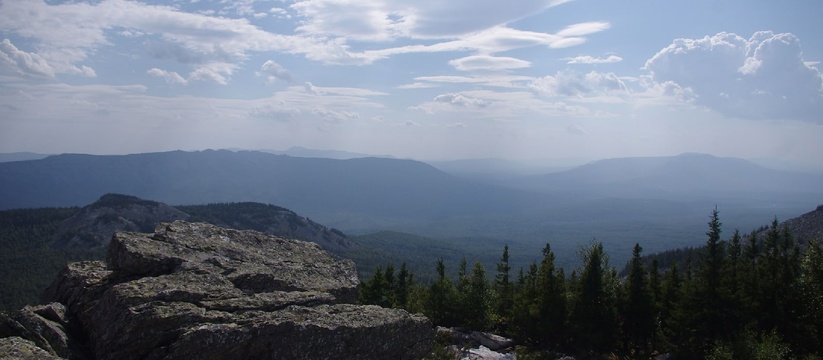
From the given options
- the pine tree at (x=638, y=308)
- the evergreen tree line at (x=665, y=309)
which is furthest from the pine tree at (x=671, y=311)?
the pine tree at (x=638, y=308)

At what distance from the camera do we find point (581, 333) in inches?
1273

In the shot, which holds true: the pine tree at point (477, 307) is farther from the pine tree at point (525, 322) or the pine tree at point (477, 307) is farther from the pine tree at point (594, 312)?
the pine tree at point (594, 312)

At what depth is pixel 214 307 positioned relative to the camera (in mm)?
15539

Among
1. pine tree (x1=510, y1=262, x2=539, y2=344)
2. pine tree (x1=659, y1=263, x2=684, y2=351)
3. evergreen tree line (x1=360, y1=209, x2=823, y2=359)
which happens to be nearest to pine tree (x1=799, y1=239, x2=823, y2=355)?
evergreen tree line (x1=360, y1=209, x2=823, y2=359)

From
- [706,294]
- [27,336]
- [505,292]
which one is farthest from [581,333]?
[27,336]

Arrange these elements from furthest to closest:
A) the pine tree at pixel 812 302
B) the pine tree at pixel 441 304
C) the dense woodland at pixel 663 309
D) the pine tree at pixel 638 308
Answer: the pine tree at pixel 441 304 < the pine tree at pixel 638 308 < the dense woodland at pixel 663 309 < the pine tree at pixel 812 302

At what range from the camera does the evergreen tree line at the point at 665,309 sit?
1152 inches

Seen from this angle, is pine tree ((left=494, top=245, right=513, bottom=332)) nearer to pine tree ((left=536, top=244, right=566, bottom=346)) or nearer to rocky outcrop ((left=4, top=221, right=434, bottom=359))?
pine tree ((left=536, top=244, right=566, bottom=346))

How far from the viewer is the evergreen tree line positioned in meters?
29.2

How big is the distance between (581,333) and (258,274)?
22.3 meters

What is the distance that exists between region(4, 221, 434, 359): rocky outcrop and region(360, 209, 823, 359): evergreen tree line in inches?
675

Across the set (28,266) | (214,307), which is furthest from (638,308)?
(28,266)

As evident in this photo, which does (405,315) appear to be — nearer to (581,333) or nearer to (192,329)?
(192,329)

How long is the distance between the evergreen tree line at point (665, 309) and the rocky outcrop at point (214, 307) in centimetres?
1715
